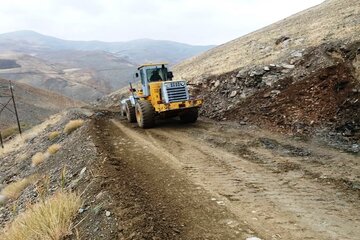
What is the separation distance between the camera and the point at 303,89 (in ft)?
53.2

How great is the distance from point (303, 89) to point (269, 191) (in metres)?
9.27

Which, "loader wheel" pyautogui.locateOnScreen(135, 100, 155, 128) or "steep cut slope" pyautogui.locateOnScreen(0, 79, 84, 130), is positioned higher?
"loader wheel" pyautogui.locateOnScreen(135, 100, 155, 128)

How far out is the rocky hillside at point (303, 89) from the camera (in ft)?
45.2

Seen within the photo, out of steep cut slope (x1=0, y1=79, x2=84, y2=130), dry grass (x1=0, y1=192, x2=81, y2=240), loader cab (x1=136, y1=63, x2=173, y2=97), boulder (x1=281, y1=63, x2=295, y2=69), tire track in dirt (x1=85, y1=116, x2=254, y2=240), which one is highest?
loader cab (x1=136, y1=63, x2=173, y2=97)

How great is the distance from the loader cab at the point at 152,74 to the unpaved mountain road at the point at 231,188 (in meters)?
4.86

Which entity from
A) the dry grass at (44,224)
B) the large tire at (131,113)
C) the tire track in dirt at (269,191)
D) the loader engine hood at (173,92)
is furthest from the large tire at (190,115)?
the dry grass at (44,224)

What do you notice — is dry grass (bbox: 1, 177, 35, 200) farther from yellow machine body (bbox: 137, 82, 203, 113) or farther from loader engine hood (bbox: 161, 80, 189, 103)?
loader engine hood (bbox: 161, 80, 189, 103)

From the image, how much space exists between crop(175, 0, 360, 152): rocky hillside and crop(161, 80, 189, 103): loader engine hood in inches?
96.2

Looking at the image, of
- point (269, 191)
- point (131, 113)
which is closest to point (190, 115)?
point (131, 113)

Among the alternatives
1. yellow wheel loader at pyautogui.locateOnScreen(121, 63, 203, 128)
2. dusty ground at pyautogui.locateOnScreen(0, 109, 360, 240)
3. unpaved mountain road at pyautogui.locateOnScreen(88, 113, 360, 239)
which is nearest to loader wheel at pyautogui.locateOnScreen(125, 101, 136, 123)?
yellow wheel loader at pyautogui.locateOnScreen(121, 63, 203, 128)

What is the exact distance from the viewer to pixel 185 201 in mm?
7500

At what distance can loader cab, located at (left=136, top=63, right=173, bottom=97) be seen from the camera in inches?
719

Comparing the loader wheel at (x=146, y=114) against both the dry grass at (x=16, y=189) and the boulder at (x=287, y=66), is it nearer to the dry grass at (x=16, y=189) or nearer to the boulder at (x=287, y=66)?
the dry grass at (x=16, y=189)

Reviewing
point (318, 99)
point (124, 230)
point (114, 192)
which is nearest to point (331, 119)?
point (318, 99)
